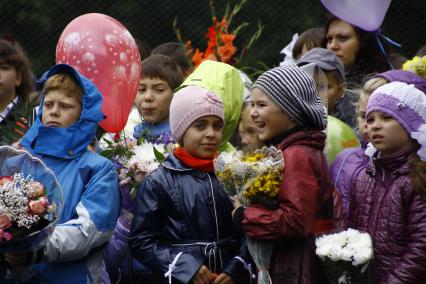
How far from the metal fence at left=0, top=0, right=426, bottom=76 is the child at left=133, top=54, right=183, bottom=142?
14.0ft

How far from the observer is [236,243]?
5.27 m

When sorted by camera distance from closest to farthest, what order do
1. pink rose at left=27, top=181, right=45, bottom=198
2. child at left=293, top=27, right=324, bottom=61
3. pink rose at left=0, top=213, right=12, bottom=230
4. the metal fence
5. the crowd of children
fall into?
pink rose at left=0, top=213, right=12, bottom=230 < pink rose at left=27, top=181, right=45, bottom=198 < the crowd of children < child at left=293, top=27, right=324, bottom=61 < the metal fence

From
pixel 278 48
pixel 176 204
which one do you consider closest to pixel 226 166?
pixel 176 204

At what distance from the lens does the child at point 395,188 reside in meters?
4.98

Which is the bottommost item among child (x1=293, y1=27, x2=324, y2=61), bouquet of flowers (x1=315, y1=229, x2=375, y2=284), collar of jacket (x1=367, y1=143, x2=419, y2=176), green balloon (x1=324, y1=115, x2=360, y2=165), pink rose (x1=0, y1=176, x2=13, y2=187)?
bouquet of flowers (x1=315, y1=229, x2=375, y2=284)

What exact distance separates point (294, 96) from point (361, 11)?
6.25 feet

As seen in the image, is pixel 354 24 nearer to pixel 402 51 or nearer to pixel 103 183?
pixel 103 183

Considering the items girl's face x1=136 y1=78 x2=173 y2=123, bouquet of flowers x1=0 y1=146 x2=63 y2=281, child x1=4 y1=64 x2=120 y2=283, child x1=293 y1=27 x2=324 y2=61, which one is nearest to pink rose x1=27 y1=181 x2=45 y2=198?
bouquet of flowers x1=0 y1=146 x2=63 y2=281

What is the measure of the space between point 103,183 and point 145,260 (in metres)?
0.43

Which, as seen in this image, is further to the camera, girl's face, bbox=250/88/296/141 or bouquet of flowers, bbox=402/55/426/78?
bouquet of flowers, bbox=402/55/426/78

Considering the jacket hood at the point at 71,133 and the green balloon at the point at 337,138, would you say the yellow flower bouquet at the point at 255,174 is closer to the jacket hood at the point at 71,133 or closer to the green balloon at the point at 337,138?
the jacket hood at the point at 71,133

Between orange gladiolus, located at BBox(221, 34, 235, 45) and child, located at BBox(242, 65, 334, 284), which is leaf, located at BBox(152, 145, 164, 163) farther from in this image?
orange gladiolus, located at BBox(221, 34, 235, 45)

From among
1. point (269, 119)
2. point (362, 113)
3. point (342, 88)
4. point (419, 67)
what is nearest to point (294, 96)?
point (269, 119)

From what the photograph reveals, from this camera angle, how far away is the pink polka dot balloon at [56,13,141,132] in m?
5.94
